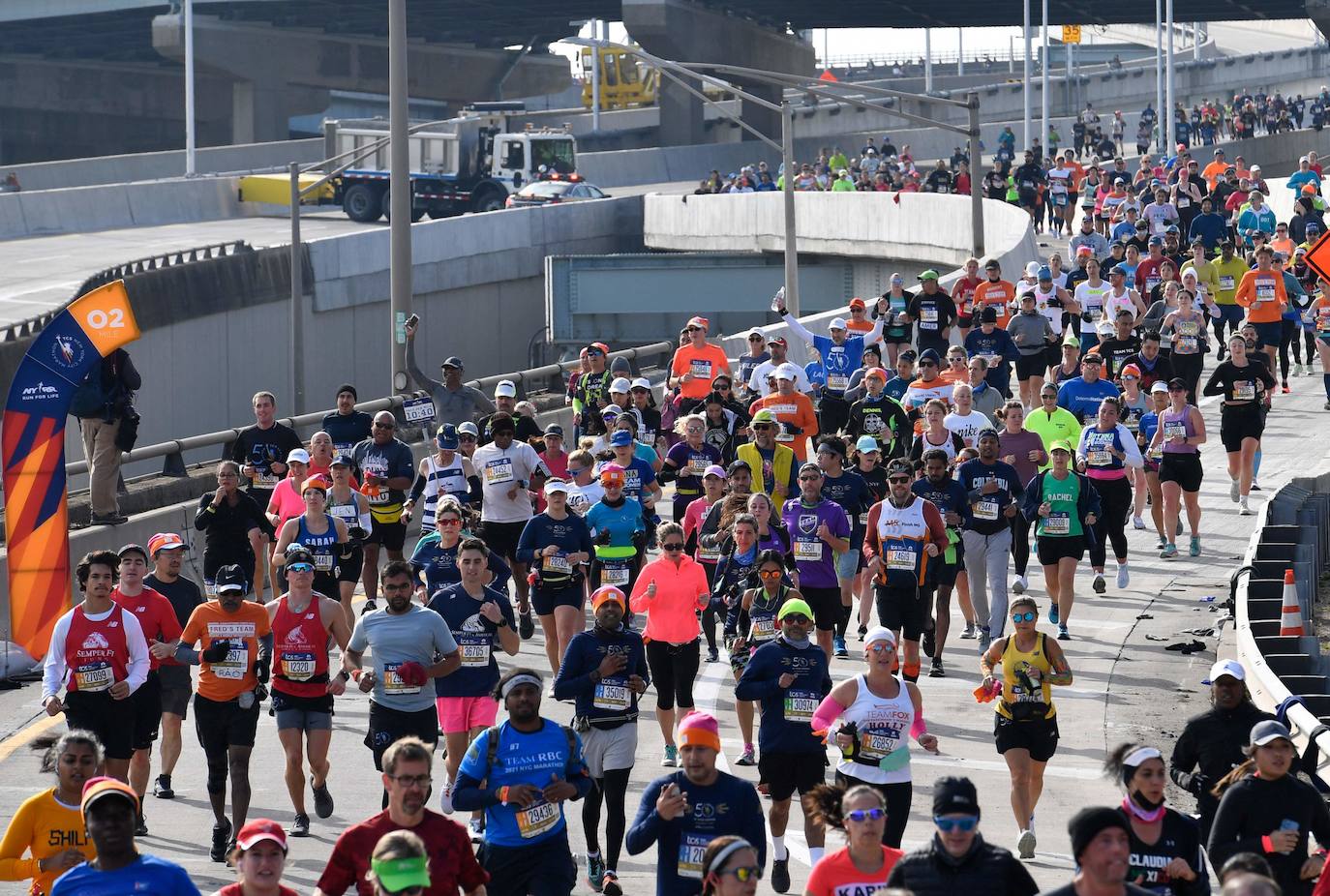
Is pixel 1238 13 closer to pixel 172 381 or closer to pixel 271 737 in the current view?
pixel 172 381

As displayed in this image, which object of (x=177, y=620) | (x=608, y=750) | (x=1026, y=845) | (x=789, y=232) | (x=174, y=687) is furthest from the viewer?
(x=789, y=232)

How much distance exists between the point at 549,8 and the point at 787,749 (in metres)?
79.3

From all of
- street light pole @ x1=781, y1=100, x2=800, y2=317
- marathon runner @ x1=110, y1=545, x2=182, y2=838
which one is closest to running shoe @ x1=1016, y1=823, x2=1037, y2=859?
marathon runner @ x1=110, y1=545, x2=182, y2=838

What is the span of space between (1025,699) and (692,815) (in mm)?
3527

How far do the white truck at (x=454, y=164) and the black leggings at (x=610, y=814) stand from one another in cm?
4879

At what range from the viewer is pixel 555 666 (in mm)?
16109

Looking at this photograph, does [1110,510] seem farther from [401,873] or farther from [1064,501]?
[401,873]

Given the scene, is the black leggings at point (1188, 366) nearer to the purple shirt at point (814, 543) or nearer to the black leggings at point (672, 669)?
the purple shirt at point (814, 543)

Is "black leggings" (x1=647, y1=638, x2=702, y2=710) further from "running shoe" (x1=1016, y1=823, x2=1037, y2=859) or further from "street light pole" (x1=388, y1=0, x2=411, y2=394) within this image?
"street light pole" (x1=388, y1=0, x2=411, y2=394)

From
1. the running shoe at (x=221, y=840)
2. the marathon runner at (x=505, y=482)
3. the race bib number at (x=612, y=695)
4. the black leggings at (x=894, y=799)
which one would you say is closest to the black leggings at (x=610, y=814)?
the race bib number at (x=612, y=695)

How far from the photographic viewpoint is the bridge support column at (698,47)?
263ft

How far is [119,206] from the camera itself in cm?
6200

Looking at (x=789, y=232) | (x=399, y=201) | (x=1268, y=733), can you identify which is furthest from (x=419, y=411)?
(x=789, y=232)

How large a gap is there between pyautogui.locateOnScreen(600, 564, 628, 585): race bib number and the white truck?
147ft
